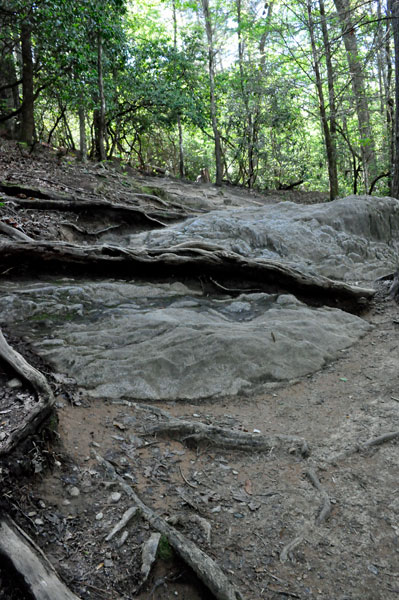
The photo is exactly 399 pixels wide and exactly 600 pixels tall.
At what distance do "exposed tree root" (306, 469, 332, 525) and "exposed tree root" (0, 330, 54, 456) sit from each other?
180 cm

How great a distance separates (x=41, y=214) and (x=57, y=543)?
614 centimetres

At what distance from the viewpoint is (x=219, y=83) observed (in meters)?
16.7

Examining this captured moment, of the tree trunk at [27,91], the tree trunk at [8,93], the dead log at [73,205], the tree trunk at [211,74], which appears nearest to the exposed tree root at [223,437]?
the dead log at [73,205]

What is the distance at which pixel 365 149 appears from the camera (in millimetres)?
13875

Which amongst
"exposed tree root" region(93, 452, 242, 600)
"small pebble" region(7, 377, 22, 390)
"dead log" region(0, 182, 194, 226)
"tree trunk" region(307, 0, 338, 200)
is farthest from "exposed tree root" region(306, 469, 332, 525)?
"tree trunk" region(307, 0, 338, 200)

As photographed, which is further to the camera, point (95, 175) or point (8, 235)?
point (95, 175)

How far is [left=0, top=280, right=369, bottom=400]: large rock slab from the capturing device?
3951mm

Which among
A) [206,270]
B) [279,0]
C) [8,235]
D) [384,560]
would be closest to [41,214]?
[8,235]

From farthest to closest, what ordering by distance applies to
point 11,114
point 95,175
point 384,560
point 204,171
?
point 204,171
point 11,114
point 95,175
point 384,560

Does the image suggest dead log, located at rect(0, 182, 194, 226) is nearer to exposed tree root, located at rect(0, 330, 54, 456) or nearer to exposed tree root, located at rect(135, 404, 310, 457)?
exposed tree root, located at rect(0, 330, 54, 456)

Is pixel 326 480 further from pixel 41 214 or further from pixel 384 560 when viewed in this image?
pixel 41 214

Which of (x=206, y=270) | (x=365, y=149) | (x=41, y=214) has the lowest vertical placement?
(x=206, y=270)

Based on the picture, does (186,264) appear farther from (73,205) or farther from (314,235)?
(314,235)

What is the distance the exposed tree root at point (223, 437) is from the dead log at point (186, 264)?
2.81 meters
